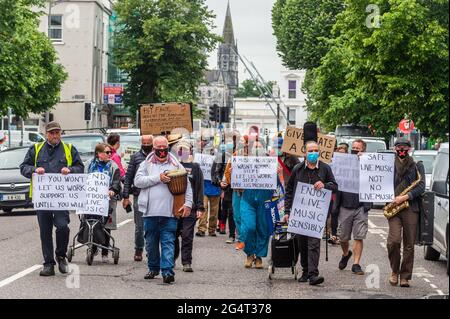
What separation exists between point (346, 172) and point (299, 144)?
5.23ft

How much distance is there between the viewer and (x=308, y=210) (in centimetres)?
1537

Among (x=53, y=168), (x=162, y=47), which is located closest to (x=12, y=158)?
(x=53, y=168)

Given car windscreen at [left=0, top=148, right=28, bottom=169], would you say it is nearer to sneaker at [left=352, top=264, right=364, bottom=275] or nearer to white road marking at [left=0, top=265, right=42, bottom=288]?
white road marking at [left=0, top=265, right=42, bottom=288]

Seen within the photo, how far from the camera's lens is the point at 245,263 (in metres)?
17.3

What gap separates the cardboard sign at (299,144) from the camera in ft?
60.0

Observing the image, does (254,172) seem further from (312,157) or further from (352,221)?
(312,157)

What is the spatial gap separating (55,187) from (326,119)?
4697 cm

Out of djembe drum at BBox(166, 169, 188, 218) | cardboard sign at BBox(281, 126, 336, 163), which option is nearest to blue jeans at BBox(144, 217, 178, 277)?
djembe drum at BBox(166, 169, 188, 218)

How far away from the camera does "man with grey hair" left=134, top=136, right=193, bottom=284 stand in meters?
14.6

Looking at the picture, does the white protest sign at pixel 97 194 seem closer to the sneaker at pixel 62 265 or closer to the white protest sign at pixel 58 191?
the white protest sign at pixel 58 191

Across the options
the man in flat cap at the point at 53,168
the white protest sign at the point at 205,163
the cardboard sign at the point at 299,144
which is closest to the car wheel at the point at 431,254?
the cardboard sign at the point at 299,144

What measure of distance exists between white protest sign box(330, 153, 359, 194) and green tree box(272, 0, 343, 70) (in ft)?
167

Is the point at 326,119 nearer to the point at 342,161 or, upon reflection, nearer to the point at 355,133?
the point at 355,133

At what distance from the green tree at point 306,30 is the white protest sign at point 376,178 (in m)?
51.8
